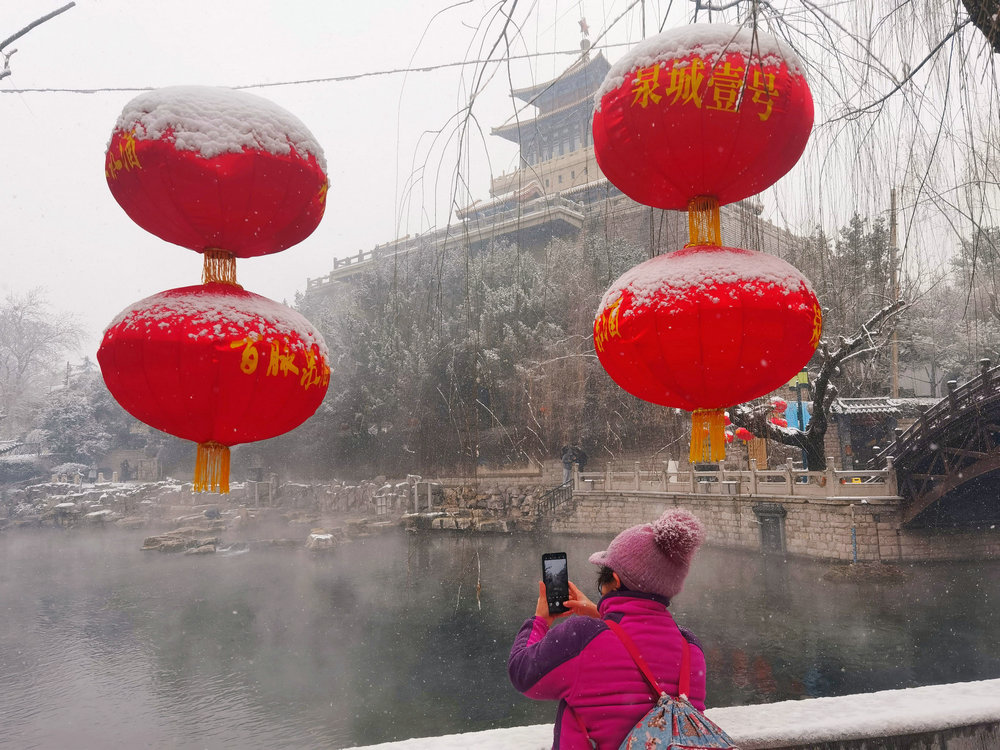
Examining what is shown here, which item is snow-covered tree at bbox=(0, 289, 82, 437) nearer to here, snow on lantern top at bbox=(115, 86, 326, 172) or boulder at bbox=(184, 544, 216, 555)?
boulder at bbox=(184, 544, 216, 555)

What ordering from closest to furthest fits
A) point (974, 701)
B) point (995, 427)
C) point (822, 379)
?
point (974, 701), point (822, 379), point (995, 427)

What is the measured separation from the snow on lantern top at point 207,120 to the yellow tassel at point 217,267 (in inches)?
9.1

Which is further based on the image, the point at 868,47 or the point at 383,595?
the point at 383,595

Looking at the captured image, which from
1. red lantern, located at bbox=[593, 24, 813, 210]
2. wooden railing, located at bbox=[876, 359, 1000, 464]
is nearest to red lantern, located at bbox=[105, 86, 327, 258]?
red lantern, located at bbox=[593, 24, 813, 210]

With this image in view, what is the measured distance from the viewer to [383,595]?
1088 centimetres

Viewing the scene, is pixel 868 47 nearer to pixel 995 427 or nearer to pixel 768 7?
pixel 768 7

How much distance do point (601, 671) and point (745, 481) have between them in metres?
10.3

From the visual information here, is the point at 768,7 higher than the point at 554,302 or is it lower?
lower

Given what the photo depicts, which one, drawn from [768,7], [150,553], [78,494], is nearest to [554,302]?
[768,7]

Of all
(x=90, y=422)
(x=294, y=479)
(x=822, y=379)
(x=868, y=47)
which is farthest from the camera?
(x=90, y=422)

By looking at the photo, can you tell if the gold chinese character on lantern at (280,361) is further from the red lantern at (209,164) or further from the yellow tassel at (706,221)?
the yellow tassel at (706,221)

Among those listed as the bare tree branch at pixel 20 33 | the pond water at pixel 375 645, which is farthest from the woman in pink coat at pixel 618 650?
the pond water at pixel 375 645

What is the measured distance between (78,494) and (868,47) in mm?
20252

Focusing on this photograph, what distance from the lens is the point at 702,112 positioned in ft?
4.02
